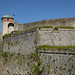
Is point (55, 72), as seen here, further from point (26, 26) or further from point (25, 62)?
point (26, 26)

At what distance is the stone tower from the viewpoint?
1368 inches

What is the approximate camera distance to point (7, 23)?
3478cm

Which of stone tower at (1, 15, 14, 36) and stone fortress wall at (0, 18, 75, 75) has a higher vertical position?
stone tower at (1, 15, 14, 36)

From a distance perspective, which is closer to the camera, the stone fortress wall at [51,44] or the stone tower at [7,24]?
the stone fortress wall at [51,44]

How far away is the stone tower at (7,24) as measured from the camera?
114 ft

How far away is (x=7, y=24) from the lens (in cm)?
3478

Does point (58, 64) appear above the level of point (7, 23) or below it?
below

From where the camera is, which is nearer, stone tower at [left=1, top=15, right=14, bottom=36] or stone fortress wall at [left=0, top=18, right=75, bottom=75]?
stone fortress wall at [left=0, top=18, right=75, bottom=75]

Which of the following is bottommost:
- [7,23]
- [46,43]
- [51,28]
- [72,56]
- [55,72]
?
[55,72]

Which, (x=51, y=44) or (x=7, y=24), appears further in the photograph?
(x=7, y=24)

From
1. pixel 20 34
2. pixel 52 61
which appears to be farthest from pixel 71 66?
pixel 20 34

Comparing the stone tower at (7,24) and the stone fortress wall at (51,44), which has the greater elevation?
the stone tower at (7,24)

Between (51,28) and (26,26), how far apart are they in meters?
8.91

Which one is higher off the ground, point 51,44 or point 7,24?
point 7,24
